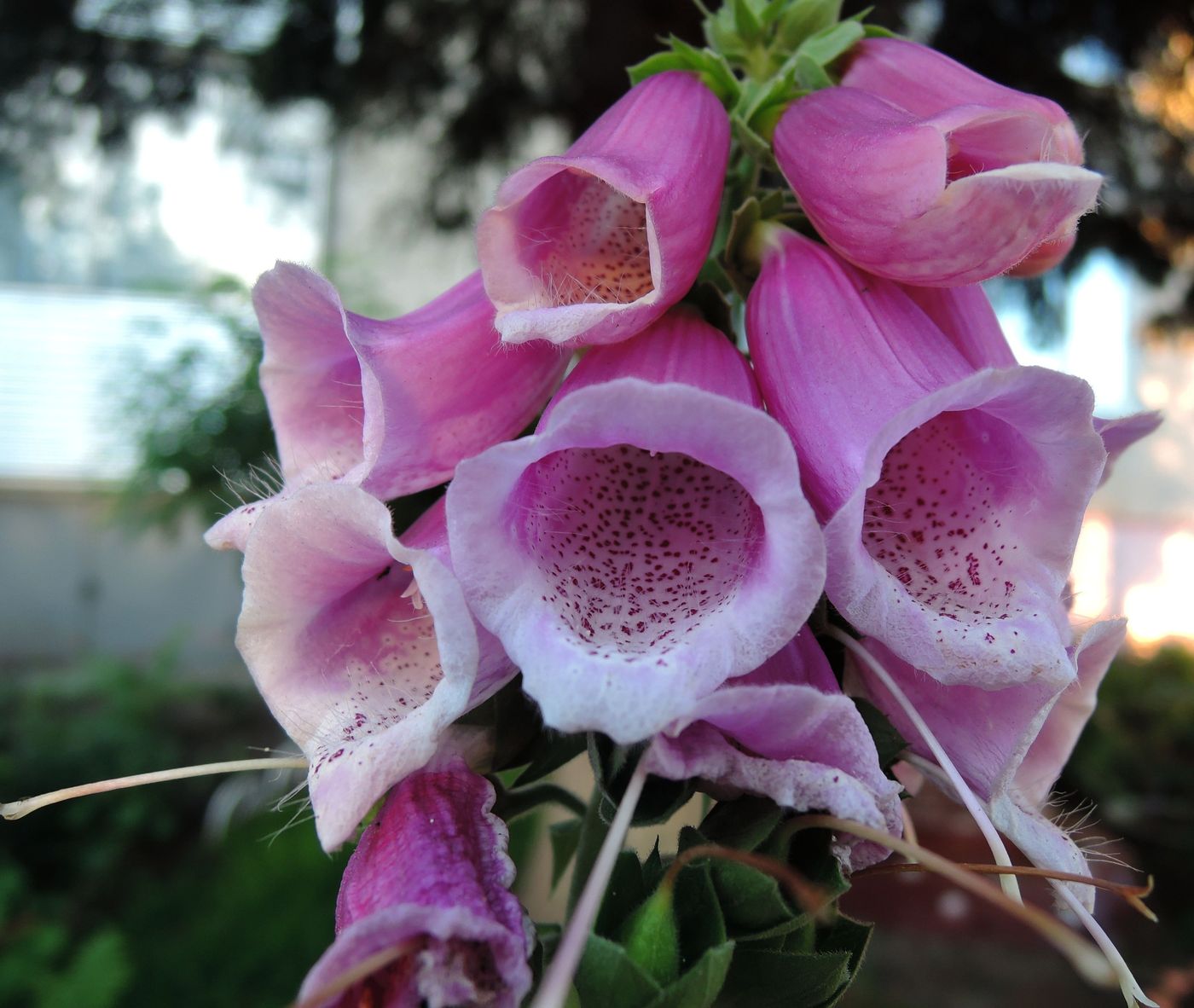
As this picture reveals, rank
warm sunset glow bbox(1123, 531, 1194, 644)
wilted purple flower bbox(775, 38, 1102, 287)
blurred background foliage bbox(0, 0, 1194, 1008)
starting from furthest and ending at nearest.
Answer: warm sunset glow bbox(1123, 531, 1194, 644) → blurred background foliage bbox(0, 0, 1194, 1008) → wilted purple flower bbox(775, 38, 1102, 287)

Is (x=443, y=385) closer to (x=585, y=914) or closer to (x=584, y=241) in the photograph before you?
(x=584, y=241)

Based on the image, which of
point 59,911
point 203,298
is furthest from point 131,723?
point 203,298

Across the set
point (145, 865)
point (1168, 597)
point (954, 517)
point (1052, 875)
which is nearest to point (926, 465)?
point (954, 517)

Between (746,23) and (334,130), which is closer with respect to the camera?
(746,23)

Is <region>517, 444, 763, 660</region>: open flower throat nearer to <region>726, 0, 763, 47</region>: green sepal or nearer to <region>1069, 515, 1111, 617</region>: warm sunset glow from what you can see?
<region>726, 0, 763, 47</region>: green sepal

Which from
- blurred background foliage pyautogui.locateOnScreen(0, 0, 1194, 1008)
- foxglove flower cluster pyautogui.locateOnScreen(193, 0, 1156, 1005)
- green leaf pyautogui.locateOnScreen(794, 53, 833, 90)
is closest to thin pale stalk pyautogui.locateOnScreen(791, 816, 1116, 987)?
foxglove flower cluster pyautogui.locateOnScreen(193, 0, 1156, 1005)

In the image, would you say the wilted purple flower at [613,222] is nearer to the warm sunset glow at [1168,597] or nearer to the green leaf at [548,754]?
the green leaf at [548,754]

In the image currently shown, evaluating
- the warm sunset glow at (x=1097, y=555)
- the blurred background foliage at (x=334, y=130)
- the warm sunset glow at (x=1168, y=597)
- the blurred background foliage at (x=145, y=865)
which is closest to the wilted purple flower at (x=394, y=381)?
the blurred background foliage at (x=145, y=865)
